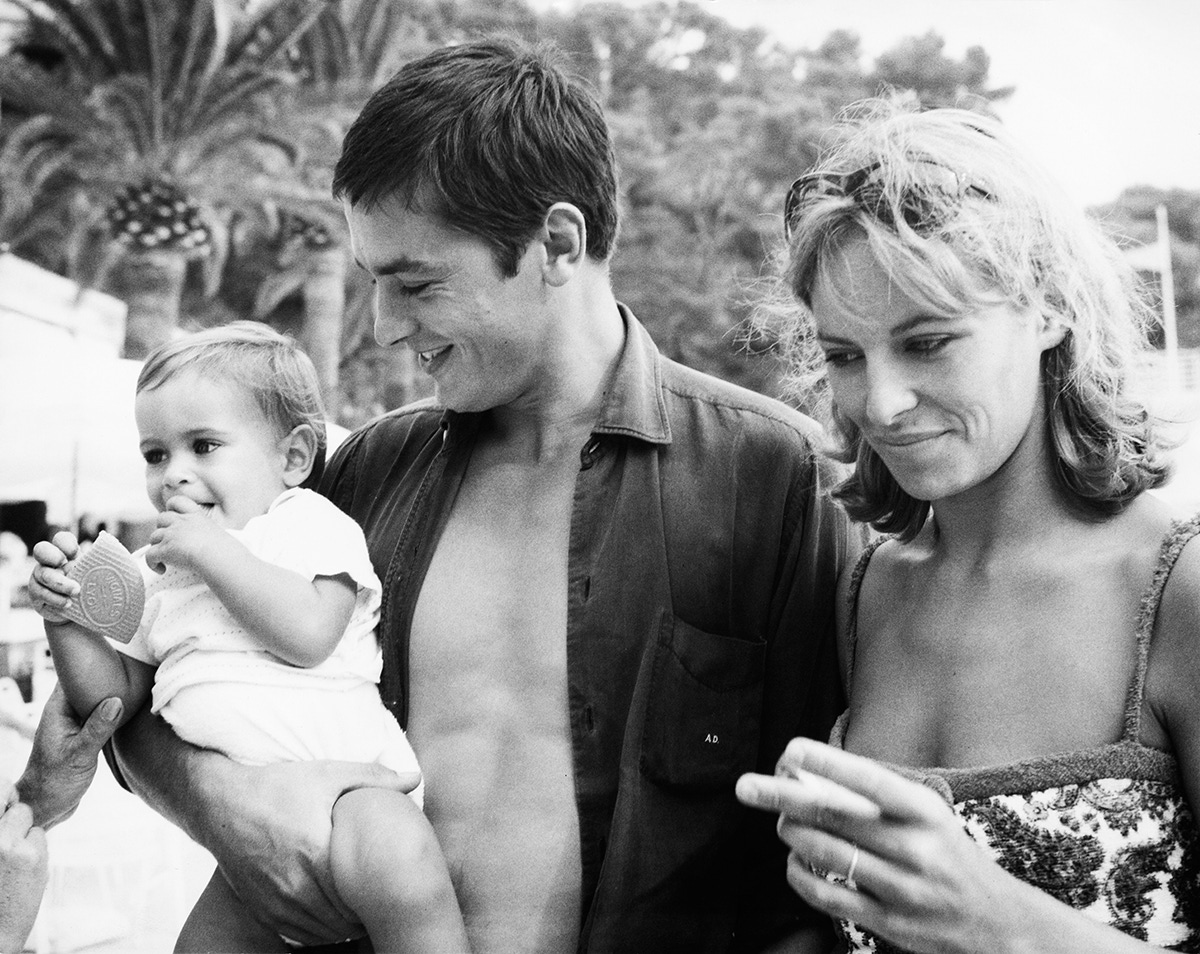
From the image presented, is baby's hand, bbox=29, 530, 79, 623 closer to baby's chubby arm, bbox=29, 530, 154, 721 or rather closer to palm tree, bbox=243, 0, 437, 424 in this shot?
baby's chubby arm, bbox=29, 530, 154, 721

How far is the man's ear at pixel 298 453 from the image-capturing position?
214cm

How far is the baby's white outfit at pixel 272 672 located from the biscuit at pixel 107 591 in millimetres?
96

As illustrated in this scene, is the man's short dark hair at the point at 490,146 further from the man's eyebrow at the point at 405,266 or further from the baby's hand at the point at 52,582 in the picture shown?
the baby's hand at the point at 52,582

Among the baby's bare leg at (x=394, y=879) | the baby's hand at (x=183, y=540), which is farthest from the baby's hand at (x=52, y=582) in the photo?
the baby's bare leg at (x=394, y=879)

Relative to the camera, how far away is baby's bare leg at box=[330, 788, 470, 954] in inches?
67.9

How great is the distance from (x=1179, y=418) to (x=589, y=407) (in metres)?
0.95

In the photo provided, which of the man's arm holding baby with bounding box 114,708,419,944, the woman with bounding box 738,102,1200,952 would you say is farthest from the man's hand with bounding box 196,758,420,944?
the woman with bounding box 738,102,1200,952

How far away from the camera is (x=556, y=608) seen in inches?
80.5

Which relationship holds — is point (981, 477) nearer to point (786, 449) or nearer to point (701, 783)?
point (786, 449)

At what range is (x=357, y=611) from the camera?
6.75 feet

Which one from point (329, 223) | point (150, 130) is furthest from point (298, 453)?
point (329, 223)

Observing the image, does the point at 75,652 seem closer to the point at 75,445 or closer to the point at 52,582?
the point at 52,582

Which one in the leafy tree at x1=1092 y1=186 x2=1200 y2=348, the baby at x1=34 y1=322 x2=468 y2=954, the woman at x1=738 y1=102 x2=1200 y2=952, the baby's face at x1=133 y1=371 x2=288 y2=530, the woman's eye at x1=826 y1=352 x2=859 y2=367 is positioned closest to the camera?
the woman at x1=738 y1=102 x2=1200 y2=952

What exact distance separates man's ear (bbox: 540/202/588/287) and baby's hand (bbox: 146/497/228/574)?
69 cm
